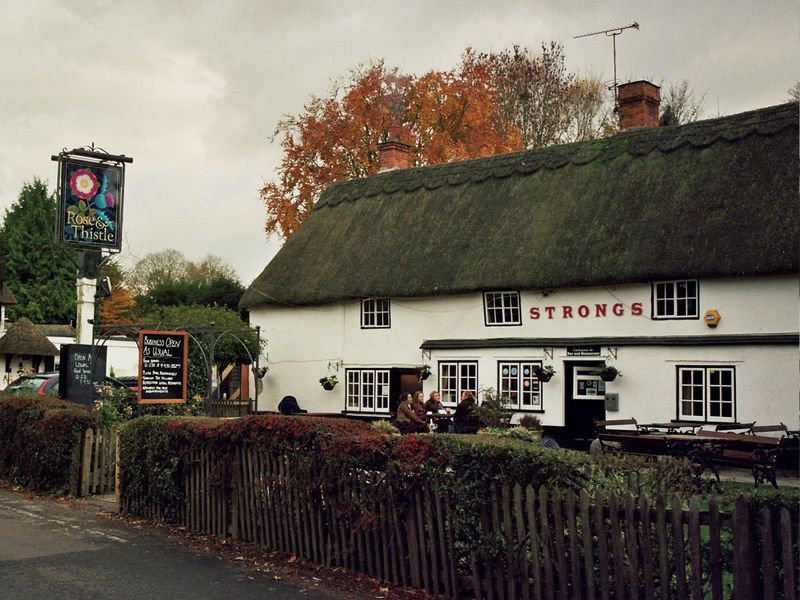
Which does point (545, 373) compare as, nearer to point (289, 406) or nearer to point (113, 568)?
point (289, 406)

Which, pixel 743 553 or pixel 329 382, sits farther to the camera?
pixel 329 382

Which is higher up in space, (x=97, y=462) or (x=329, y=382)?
(x=329, y=382)

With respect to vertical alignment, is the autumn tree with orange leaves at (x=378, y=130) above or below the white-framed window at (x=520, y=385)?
above

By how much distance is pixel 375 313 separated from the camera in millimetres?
26875

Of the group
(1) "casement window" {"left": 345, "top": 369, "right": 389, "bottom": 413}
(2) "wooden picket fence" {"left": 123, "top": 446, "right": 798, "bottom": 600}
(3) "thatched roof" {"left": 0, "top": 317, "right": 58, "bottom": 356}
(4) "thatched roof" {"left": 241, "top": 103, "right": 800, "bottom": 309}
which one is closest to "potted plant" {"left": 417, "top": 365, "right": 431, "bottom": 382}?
(1) "casement window" {"left": 345, "top": 369, "right": 389, "bottom": 413}

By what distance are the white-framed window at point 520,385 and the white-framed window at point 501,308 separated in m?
1.19

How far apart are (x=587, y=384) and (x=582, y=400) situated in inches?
19.6

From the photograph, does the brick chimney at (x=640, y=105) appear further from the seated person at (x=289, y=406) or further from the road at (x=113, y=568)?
the road at (x=113, y=568)

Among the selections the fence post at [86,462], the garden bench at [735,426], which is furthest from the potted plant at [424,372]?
the fence post at [86,462]

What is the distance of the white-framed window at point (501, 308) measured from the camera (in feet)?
77.5

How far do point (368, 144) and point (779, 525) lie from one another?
33.9m

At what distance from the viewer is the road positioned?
793 cm

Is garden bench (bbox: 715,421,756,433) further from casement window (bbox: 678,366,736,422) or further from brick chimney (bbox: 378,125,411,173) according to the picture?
brick chimney (bbox: 378,125,411,173)

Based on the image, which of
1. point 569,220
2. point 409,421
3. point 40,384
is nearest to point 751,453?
point 409,421
